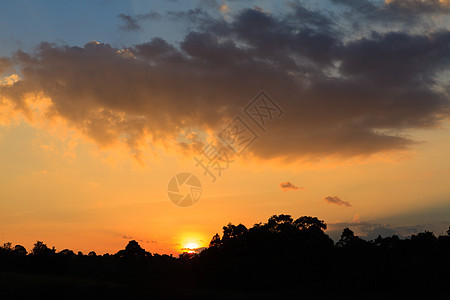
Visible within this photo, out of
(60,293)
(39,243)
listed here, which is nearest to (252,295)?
(60,293)

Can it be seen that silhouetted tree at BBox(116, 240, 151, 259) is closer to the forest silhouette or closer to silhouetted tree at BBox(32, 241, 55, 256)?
the forest silhouette

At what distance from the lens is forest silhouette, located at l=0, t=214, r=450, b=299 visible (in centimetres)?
5116

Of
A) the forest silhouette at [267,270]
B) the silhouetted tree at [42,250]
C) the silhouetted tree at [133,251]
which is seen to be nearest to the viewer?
the forest silhouette at [267,270]

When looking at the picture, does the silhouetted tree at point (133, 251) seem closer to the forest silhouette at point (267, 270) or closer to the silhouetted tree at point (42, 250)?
the forest silhouette at point (267, 270)

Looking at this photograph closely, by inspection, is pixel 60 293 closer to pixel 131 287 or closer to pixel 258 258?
pixel 131 287

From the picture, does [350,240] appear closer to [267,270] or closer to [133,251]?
[267,270]

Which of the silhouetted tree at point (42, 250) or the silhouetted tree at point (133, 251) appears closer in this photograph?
the silhouetted tree at point (42, 250)

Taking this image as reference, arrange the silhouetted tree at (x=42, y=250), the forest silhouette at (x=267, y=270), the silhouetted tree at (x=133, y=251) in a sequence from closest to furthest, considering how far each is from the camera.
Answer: the forest silhouette at (x=267, y=270), the silhouetted tree at (x=42, y=250), the silhouetted tree at (x=133, y=251)

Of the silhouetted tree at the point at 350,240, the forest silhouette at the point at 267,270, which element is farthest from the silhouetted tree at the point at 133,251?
the silhouetted tree at the point at 350,240

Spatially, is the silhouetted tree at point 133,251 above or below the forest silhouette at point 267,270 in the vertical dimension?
above

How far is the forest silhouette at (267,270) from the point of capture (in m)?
51.2

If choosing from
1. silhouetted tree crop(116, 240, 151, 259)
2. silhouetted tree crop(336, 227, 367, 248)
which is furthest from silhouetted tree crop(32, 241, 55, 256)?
silhouetted tree crop(336, 227, 367, 248)

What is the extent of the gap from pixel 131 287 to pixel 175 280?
56.8ft

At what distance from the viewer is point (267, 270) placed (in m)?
63.1
